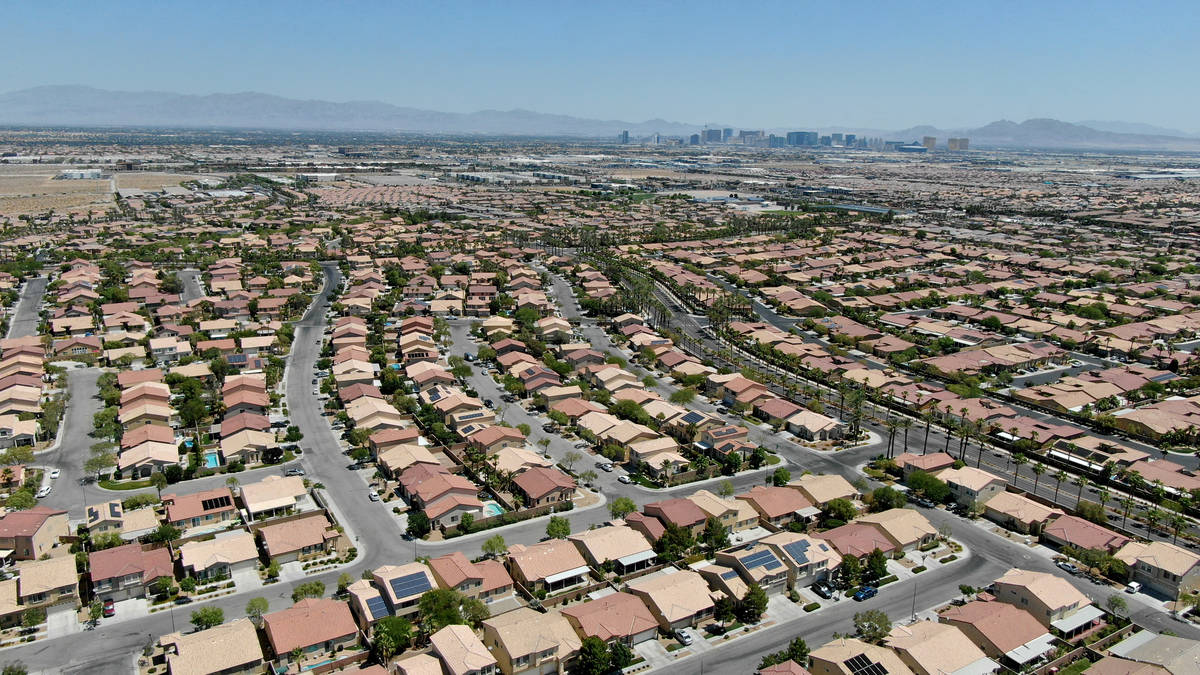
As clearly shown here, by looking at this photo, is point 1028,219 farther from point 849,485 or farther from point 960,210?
point 849,485

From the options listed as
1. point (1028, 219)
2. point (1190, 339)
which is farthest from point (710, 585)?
point (1028, 219)

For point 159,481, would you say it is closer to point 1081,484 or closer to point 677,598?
point 677,598

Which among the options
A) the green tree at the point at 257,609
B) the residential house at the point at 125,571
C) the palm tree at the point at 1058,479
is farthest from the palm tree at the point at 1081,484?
the residential house at the point at 125,571

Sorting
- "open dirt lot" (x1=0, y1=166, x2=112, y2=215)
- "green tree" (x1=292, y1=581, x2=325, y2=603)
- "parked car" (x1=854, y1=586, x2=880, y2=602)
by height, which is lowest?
"parked car" (x1=854, y1=586, x2=880, y2=602)

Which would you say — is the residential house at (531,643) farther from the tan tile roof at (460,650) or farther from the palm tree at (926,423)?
the palm tree at (926,423)

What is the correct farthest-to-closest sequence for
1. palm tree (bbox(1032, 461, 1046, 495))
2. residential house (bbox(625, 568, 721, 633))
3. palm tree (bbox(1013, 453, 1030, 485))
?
palm tree (bbox(1013, 453, 1030, 485))
palm tree (bbox(1032, 461, 1046, 495))
residential house (bbox(625, 568, 721, 633))

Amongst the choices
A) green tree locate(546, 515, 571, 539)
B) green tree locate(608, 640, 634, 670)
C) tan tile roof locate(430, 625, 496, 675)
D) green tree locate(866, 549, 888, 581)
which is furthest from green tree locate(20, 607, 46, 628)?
green tree locate(866, 549, 888, 581)

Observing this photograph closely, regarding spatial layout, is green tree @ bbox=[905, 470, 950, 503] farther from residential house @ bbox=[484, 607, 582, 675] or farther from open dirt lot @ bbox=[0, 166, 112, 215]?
open dirt lot @ bbox=[0, 166, 112, 215]
